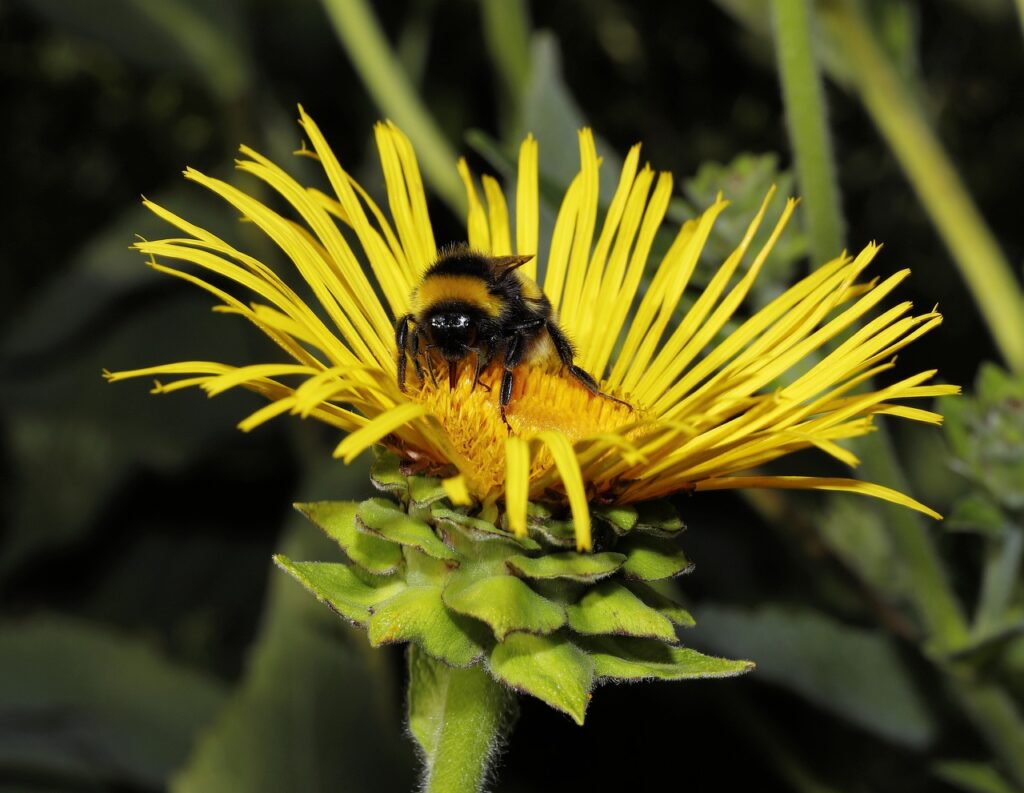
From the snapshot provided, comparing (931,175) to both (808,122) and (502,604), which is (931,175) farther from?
(502,604)

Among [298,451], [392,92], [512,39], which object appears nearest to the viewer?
[392,92]

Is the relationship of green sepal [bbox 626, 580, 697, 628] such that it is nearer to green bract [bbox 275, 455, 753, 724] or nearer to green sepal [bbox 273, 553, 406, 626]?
green bract [bbox 275, 455, 753, 724]

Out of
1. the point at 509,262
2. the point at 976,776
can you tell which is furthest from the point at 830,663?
the point at 509,262

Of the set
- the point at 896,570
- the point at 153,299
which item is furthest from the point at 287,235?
the point at 153,299

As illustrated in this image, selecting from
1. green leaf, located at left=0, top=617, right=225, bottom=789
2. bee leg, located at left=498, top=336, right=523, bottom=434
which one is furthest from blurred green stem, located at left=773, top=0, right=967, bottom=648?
green leaf, located at left=0, top=617, right=225, bottom=789

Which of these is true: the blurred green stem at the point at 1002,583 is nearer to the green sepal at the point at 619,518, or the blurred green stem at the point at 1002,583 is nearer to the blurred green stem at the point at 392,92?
the green sepal at the point at 619,518

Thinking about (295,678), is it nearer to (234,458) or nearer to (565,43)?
(234,458)
